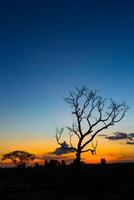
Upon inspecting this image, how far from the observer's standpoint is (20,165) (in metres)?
103

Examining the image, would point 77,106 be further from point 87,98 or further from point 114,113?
point 114,113

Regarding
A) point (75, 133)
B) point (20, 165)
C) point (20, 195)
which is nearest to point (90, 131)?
point (75, 133)

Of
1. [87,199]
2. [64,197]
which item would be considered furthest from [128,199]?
[64,197]

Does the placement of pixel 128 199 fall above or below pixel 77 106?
below

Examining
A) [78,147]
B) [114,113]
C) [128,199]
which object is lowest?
[128,199]

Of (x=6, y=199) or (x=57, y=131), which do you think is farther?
(x=57, y=131)

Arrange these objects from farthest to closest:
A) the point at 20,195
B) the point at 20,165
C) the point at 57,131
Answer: the point at 20,165, the point at 57,131, the point at 20,195

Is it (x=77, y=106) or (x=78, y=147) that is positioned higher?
(x=77, y=106)

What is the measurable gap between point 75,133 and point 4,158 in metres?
56.2

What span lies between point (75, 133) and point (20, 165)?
52.0 metres

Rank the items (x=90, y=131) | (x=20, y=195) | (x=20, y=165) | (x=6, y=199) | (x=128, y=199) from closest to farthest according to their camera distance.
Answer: (x=128, y=199) < (x=6, y=199) < (x=20, y=195) < (x=90, y=131) < (x=20, y=165)

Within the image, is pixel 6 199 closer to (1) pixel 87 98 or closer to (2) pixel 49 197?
(2) pixel 49 197

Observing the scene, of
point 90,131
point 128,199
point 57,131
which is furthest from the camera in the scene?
point 57,131

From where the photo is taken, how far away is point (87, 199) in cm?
2908
